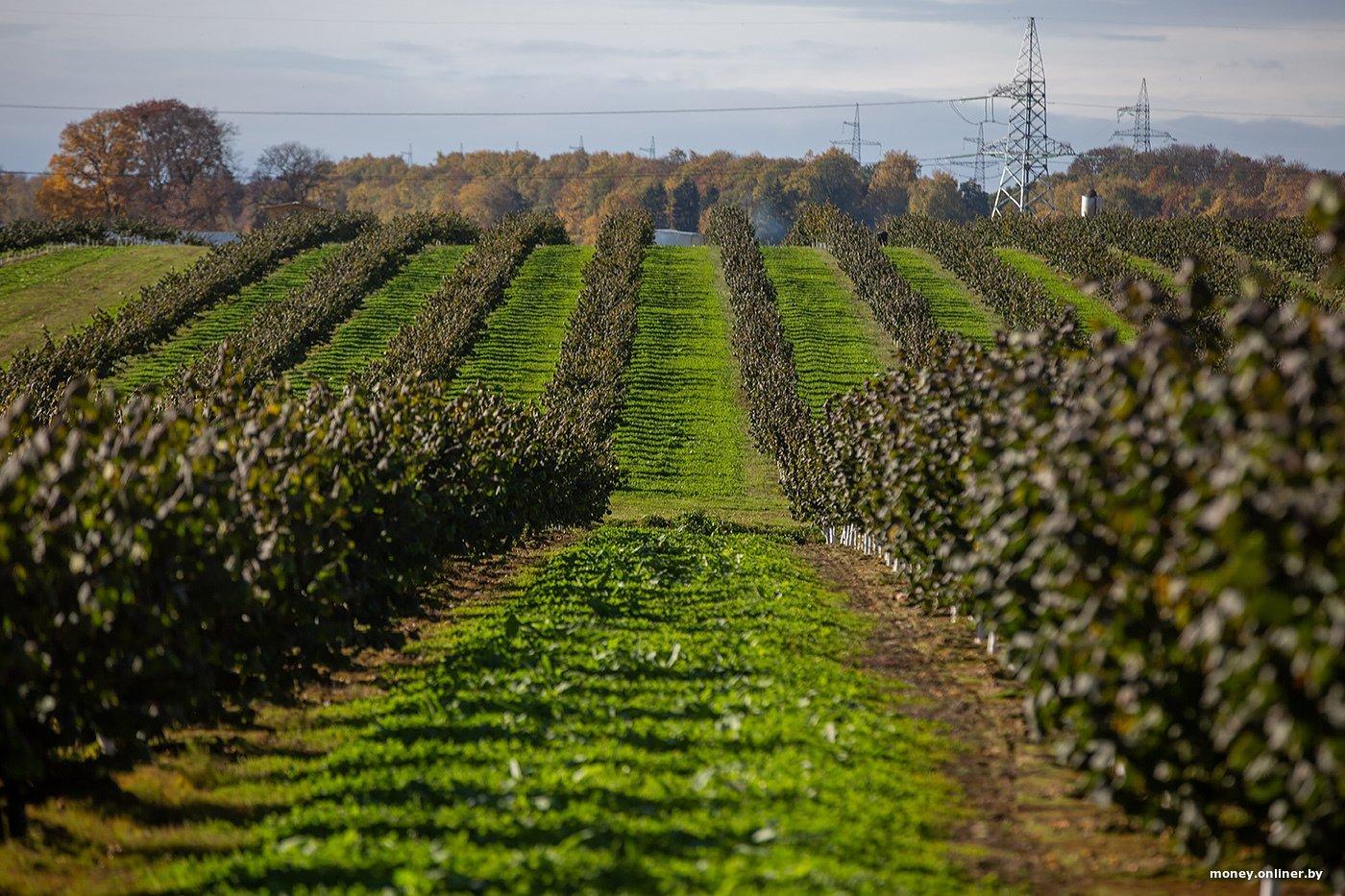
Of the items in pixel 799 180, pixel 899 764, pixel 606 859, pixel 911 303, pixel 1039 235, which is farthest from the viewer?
pixel 799 180

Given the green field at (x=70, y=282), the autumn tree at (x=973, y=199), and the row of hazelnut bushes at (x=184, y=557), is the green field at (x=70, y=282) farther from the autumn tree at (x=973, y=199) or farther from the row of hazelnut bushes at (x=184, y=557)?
the autumn tree at (x=973, y=199)

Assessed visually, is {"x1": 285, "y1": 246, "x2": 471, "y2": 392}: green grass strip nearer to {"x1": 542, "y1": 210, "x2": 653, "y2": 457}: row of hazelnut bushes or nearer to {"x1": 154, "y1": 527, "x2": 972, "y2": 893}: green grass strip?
{"x1": 542, "y1": 210, "x2": 653, "y2": 457}: row of hazelnut bushes

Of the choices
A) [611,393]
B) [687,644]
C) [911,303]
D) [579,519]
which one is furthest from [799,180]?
[687,644]

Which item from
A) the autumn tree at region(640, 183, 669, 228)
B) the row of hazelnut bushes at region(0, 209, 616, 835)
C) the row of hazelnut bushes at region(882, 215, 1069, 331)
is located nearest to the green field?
the row of hazelnut bushes at region(882, 215, 1069, 331)

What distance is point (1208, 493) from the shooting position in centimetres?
582

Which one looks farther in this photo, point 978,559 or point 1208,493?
point 978,559

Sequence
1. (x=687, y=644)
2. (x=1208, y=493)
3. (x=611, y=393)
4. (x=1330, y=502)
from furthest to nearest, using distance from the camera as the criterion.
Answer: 1. (x=611, y=393)
2. (x=687, y=644)
3. (x=1208, y=493)
4. (x=1330, y=502)

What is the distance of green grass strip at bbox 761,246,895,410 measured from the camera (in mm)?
55438

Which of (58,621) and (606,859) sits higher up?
(58,621)

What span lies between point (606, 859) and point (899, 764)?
325cm

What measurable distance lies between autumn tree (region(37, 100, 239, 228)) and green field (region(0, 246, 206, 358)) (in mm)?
46124

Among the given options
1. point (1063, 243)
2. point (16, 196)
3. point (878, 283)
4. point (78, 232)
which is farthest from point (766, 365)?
point (16, 196)

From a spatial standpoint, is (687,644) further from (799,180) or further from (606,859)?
(799,180)

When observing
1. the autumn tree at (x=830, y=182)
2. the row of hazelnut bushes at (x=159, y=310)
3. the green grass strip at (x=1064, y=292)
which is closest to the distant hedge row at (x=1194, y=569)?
the row of hazelnut bushes at (x=159, y=310)
